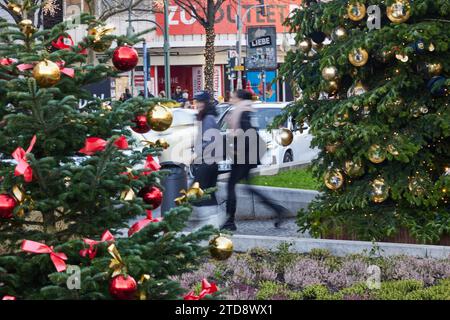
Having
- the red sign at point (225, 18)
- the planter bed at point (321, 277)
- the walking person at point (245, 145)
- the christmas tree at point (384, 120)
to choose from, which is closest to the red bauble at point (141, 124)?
the planter bed at point (321, 277)

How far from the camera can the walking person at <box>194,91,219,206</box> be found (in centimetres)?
1175

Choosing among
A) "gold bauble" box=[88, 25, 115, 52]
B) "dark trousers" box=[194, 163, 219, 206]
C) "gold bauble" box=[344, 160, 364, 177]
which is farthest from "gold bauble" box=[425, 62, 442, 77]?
"gold bauble" box=[88, 25, 115, 52]

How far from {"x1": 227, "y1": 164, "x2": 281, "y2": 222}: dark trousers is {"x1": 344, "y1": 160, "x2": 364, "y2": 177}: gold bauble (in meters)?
2.91

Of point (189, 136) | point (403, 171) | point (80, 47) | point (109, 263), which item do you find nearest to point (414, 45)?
point (403, 171)

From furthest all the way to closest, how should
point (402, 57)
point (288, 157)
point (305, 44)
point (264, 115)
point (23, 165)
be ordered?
point (288, 157)
point (264, 115)
point (305, 44)
point (402, 57)
point (23, 165)

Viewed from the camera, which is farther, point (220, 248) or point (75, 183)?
point (220, 248)

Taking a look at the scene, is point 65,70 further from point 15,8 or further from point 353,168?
point 353,168

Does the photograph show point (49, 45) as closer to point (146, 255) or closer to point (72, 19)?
point (72, 19)

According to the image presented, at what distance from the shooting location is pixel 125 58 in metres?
4.34

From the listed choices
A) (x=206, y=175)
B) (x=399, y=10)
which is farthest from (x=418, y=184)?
(x=206, y=175)

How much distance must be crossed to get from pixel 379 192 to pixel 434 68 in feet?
4.19

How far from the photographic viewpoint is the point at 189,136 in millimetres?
16578

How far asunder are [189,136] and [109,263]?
12868mm

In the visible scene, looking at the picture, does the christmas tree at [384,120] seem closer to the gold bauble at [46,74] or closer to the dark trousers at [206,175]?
the dark trousers at [206,175]
